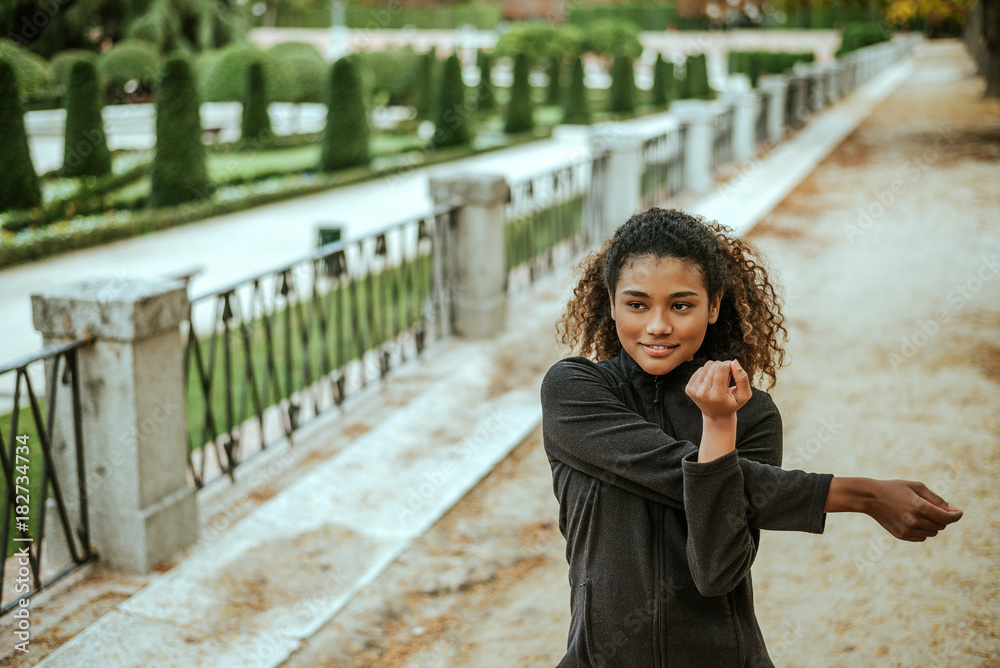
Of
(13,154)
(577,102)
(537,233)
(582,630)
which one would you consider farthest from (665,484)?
(577,102)

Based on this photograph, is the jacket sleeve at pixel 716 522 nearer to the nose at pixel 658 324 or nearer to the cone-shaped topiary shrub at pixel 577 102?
the nose at pixel 658 324

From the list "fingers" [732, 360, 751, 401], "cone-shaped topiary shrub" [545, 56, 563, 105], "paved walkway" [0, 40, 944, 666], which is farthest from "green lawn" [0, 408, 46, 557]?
"cone-shaped topiary shrub" [545, 56, 563, 105]

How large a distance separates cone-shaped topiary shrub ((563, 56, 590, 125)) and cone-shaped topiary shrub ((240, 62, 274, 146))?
9.38 m

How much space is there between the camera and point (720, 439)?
5.24ft

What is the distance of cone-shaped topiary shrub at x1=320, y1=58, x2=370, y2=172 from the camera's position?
17781 millimetres

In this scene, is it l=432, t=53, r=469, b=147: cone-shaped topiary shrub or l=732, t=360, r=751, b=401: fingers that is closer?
l=732, t=360, r=751, b=401: fingers

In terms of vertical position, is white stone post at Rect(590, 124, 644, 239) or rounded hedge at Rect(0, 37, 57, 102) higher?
rounded hedge at Rect(0, 37, 57, 102)

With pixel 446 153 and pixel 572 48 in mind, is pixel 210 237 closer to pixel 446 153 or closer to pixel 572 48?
pixel 446 153

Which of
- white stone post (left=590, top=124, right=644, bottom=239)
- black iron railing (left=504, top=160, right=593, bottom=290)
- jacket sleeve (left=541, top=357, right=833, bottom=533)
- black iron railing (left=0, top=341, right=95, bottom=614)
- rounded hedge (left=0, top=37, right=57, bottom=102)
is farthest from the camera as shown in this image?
rounded hedge (left=0, top=37, right=57, bottom=102)

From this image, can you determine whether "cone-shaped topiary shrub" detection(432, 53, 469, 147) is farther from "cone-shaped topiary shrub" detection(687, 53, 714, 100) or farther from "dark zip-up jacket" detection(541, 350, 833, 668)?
"dark zip-up jacket" detection(541, 350, 833, 668)

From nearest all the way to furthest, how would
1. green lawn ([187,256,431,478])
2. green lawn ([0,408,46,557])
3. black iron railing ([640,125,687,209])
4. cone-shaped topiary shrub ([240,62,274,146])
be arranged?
green lawn ([0,408,46,557]) → green lawn ([187,256,431,478]) → black iron railing ([640,125,687,209]) → cone-shaped topiary shrub ([240,62,274,146])

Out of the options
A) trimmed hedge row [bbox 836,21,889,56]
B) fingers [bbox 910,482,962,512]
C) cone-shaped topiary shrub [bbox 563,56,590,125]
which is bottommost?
fingers [bbox 910,482,962,512]

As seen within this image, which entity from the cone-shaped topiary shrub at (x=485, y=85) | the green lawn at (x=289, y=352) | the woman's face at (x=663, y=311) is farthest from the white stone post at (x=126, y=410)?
the cone-shaped topiary shrub at (x=485, y=85)

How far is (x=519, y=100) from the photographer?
24.4 meters
